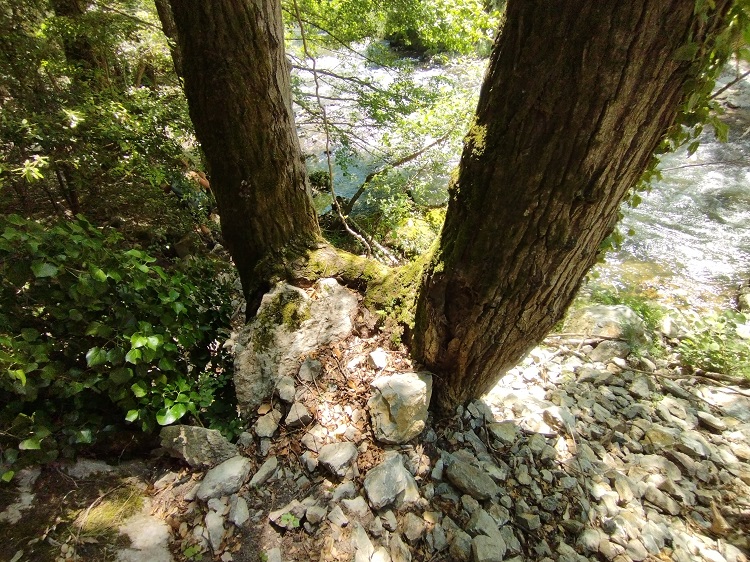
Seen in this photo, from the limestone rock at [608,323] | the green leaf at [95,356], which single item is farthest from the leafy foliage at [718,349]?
the green leaf at [95,356]

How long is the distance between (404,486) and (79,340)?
154 cm

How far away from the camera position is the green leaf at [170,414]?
5.45 ft

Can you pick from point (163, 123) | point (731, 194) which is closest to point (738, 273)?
point (731, 194)

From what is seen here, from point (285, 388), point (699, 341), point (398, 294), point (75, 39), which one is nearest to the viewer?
point (285, 388)

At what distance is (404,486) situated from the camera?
5.47ft

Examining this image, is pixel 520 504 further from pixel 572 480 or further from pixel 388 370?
pixel 388 370

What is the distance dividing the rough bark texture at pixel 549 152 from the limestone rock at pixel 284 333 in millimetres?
729

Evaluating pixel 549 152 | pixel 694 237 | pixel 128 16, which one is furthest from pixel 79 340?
pixel 694 237

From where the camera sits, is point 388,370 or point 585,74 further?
point 388,370

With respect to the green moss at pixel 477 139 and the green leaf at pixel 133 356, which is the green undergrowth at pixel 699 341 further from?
the green leaf at pixel 133 356

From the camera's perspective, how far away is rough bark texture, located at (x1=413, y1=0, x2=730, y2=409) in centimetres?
100

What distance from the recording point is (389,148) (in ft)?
17.9

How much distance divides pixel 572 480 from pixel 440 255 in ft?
4.31

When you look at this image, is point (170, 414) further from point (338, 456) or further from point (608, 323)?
point (608, 323)
